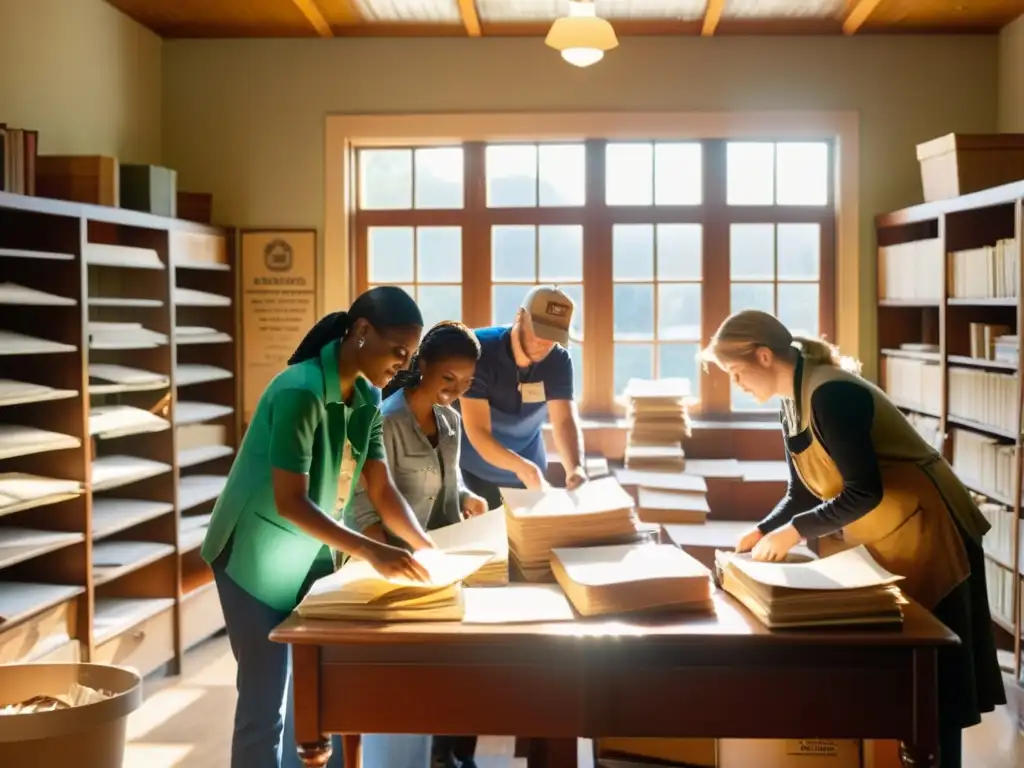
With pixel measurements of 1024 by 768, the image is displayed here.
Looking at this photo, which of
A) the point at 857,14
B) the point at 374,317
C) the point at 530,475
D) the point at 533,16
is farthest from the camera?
the point at 533,16

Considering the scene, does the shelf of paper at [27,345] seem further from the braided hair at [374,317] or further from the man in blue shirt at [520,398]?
the braided hair at [374,317]

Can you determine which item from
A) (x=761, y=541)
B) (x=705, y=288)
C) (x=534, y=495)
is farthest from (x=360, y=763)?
(x=705, y=288)

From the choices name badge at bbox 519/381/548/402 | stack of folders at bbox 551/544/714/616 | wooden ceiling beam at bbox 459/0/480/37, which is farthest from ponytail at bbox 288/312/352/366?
wooden ceiling beam at bbox 459/0/480/37

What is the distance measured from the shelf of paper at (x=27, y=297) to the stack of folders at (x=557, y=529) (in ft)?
6.61

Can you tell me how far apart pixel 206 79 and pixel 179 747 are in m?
3.74

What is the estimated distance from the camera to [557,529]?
2.68 metres

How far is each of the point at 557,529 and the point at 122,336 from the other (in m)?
2.60

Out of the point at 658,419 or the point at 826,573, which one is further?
the point at 658,419

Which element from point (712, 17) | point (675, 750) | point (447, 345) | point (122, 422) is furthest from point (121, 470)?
point (712, 17)

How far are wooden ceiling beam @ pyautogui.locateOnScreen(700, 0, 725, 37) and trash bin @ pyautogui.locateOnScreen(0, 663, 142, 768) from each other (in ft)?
13.5

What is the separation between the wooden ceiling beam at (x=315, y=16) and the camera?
546 centimetres

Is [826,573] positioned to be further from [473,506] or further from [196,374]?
[196,374]

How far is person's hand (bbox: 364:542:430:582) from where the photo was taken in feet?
7.53

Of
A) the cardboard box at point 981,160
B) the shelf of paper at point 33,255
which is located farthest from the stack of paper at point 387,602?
the cardboard box at point 981,160
